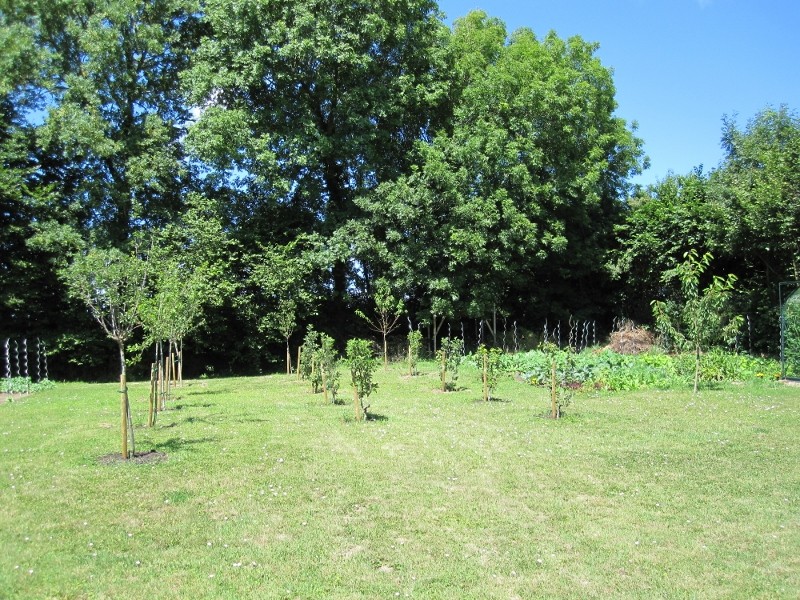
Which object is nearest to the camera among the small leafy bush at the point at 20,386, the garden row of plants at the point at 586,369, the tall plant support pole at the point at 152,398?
the tall plant support pole at the point at 152,398

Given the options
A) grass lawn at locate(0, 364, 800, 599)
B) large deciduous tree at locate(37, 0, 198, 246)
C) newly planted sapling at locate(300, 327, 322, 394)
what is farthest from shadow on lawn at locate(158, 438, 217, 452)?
large deciduous tree at locate(37, 0, 198, 246)

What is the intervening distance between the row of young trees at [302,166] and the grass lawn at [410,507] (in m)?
11.0

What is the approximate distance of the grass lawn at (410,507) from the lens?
4.49 metres

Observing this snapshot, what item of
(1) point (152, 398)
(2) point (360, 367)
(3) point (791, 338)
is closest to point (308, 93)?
(2) point (360, 367)

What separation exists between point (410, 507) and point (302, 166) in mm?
18342

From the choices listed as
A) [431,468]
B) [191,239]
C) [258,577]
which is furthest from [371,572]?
[191,239]

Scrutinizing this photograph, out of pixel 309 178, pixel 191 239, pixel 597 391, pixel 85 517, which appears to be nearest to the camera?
pixel 85 517

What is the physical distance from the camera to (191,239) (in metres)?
21.6

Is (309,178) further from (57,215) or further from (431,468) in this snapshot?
(431,468)

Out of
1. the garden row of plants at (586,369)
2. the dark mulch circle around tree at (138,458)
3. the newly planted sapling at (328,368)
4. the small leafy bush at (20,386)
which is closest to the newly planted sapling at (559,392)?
the garden row of plants at (586,369)

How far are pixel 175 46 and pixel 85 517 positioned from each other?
2128cm

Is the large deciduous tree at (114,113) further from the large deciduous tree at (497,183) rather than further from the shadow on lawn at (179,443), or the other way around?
the shadow on lawn at (179,443)

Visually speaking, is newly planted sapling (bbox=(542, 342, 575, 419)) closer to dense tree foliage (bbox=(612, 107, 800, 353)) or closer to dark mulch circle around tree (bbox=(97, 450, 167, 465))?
dark mulch circle around tree (bbox=(97, 450, 167, 465))

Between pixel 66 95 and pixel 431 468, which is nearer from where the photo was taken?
pixel 431 468
